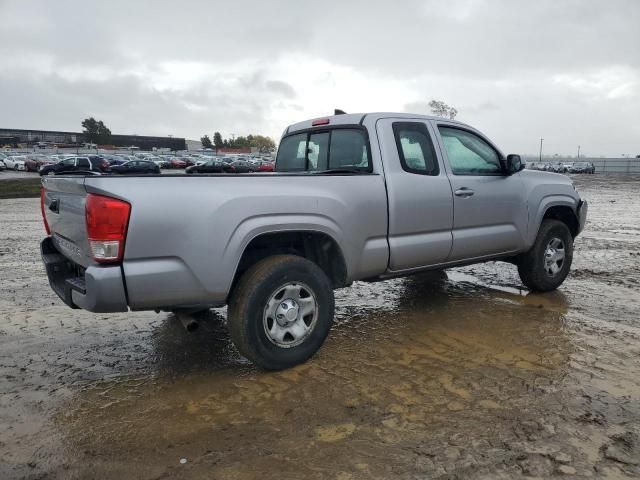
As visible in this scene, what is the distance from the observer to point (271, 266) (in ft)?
11.9

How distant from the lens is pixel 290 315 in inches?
148

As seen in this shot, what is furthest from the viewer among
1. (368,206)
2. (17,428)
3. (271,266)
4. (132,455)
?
(368,206)

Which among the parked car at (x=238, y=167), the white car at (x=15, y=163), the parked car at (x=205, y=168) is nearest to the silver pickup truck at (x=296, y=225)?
the parked car at (x=205, y=168)

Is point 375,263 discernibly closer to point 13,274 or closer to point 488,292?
point 488,292

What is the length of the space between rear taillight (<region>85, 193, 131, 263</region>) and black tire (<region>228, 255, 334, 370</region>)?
89 cm

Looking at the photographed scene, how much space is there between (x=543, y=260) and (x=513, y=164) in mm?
1260

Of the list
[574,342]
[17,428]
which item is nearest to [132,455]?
[17,428]

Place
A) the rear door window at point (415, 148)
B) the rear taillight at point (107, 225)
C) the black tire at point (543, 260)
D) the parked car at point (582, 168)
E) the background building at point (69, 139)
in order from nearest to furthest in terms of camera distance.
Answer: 1. the rear taillight at point (107, 225)
2. the rear door window at point (415, 148)
3. the black tire at point (543, 260)
4. the parked car at point (582, 168)
5. the background building at point (69, 139)

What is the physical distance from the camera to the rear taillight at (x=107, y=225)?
9.98 ft

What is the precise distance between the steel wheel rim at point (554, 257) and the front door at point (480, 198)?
1.95ft

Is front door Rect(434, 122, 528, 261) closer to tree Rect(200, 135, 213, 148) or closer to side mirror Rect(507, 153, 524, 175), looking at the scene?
side mirror Rect(507, 153, 524, 175)

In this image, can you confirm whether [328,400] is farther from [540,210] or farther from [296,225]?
[540,210]

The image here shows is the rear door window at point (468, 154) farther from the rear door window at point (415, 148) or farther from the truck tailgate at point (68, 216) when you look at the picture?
the truck tailgate at point (68, 216)

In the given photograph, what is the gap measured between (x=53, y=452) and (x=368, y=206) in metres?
2.70
